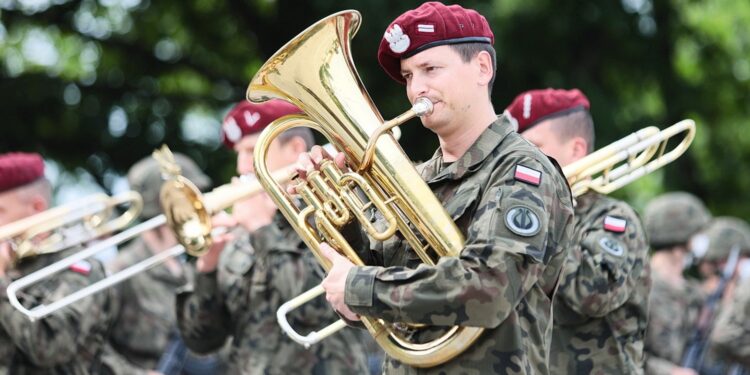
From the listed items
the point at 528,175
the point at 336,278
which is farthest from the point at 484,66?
the point at 336,278

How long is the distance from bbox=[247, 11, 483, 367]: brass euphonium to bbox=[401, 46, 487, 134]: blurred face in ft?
0.17

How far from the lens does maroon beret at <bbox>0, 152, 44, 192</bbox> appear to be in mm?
7504

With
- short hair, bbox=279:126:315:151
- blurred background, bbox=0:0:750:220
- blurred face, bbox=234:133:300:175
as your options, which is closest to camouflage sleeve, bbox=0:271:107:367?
blurred face, bbox=234:133:300:175

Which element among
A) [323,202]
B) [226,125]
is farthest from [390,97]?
[323,202]

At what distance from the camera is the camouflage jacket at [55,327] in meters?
6.90

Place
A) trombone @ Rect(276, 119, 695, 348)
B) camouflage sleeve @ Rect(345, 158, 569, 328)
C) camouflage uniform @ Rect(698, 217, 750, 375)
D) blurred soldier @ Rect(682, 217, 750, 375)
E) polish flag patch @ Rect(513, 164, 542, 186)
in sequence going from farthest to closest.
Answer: blurred soldier @ Rect(682, 217, 750, 375) → camouflage uniform @ Rect(698, 217, 750, 375) → trombone @ Rect(276, 119, 695, 348) → polish flag patch @ Rect(513, 164, 542, 186) → camouflage sleeve @ Rect(345, 158, 569, 328)

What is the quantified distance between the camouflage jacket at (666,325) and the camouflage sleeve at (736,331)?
42 cm

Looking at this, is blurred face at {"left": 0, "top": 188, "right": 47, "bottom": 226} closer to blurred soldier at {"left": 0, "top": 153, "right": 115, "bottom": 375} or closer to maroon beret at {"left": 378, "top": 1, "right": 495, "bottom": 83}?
blurred soldier at {"left": 0, "top": 153, "right": 115, "bottom": 375}

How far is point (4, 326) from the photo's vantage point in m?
6.92

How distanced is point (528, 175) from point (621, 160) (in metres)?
2.36

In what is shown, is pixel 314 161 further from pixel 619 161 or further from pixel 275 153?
pixel 619 161

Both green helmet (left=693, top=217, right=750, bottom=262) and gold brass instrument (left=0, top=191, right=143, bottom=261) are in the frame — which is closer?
gold brass instrument (left=0, top=191, right=143, bottom=261)

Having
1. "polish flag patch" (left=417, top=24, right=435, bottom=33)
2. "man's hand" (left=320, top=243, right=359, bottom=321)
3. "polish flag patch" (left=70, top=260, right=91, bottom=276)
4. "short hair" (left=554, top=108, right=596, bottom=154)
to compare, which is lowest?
"short hair" (left=554, top=108, right=596, bottom=154)

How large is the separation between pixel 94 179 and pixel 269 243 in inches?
342
